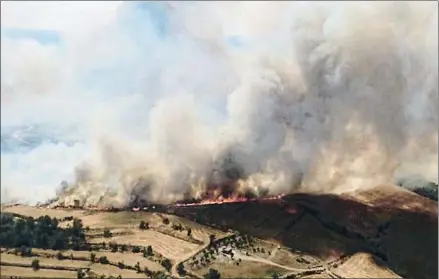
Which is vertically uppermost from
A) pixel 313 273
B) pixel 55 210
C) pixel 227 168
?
pixel 227 168

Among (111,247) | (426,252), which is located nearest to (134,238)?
(111,247)

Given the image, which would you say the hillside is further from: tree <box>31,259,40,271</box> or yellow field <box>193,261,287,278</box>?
tree <box>31,259,40,271</box>

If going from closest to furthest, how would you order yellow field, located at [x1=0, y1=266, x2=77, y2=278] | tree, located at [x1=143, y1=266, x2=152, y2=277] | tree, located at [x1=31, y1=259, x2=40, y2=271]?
yellow field, located at [x1=0, y1=266, x2=77, y2=278], tree, located at [x1=31, y1=259, x2=40, y2=271], tree, located at [x1=143, y1=266, x2=152, y2=277]

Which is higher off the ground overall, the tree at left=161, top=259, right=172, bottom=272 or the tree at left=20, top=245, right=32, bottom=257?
the tree at left=20, top=245, right=32, bottom=257

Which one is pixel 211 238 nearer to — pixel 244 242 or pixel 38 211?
pixel 244 242

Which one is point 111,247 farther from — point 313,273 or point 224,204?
point 313,273

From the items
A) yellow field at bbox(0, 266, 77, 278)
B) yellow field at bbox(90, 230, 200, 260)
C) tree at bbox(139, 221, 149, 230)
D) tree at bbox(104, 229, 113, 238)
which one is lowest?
yellow field at bbox(0, 266, 77, 278)

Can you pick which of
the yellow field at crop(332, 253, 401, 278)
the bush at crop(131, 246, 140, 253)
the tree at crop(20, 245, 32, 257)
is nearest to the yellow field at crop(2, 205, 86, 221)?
the tree at crop(20, 245, 32, 257)

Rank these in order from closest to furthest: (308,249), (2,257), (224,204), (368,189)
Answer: (2,257) < (308,249) < (224,204) < (368,189)

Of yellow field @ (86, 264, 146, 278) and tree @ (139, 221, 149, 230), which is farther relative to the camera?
tree @ (139, 221, 149, 230)
